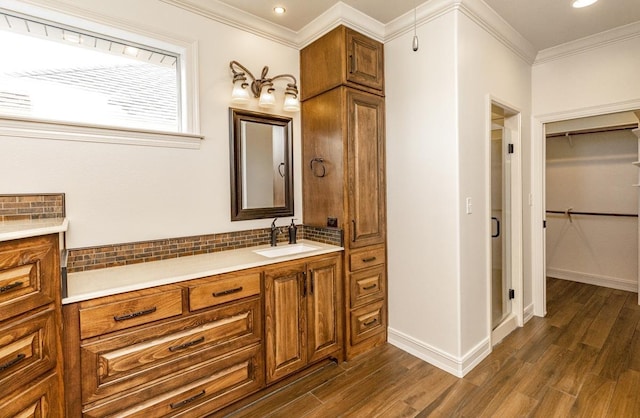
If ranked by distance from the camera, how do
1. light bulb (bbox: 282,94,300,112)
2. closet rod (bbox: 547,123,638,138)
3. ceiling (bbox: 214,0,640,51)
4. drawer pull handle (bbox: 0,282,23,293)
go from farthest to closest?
closet rod (bbox: 547,123,638,138) → light bulb (bbox: 282,94,300,112) → ceiling (bbox: 214,0,640,51) → drawer pull handle (bbox: 0,282,23,293)

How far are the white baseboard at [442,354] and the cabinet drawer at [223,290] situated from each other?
55.4 inches

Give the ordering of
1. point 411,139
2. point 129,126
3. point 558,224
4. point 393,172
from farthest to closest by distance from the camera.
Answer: point 558,224 < point 393,172 < point 411,139 < point 129,126

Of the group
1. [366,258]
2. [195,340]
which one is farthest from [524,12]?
[195,340]

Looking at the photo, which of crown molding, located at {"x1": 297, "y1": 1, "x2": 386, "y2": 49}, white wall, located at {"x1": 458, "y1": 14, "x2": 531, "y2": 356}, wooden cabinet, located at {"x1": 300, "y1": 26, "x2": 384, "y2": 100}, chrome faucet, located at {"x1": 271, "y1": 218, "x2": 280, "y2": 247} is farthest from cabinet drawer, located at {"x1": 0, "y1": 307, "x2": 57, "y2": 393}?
crown molding, located at {"x1": 297, "y1": 1, "x2": 386, "y2": 49}

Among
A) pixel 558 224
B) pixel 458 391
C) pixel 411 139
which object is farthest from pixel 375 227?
pixel 558 224

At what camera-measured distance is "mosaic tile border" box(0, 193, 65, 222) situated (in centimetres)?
169

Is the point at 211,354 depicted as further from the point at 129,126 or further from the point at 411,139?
the point at 411,139

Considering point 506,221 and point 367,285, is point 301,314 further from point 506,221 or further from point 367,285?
point 506,221

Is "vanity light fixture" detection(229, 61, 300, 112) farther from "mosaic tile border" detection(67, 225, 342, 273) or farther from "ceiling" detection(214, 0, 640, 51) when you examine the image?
"mosaic tile border" detection(67, 225, 342, 273)

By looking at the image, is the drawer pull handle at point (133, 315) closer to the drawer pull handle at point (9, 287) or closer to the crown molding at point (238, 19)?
the drawer pull handle at point (9, 287)

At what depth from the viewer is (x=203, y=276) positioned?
179 cm

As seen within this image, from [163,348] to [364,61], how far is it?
2.42 meters

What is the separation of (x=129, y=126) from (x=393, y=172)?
78.2 inches

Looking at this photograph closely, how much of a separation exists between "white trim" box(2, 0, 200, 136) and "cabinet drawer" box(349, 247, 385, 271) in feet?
4.99
